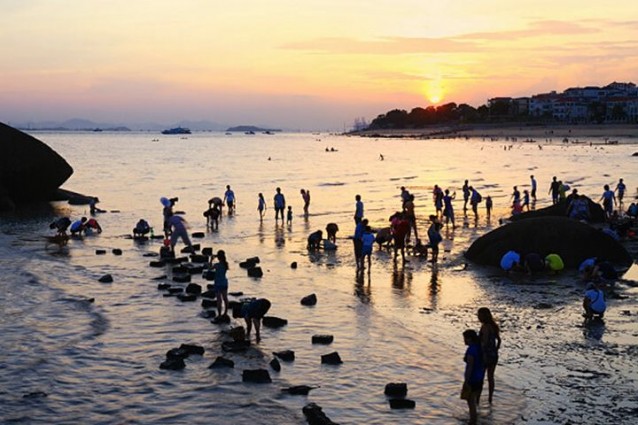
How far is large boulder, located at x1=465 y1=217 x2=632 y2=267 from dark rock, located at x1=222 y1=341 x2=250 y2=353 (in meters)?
12.0

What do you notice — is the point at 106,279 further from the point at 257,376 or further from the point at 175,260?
the point at 257,376

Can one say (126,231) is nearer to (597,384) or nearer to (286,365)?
(286,365)

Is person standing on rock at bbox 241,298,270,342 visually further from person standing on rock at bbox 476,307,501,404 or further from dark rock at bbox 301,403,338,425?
person standing on rock at bbox 476,307,501,404

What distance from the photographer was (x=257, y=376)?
14.3 metres

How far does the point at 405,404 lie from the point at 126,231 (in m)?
26.3

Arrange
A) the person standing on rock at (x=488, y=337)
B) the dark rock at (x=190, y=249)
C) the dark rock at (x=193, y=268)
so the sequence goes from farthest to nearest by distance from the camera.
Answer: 1. the dark rock at (x=190, y=249)
2. the dark rock at (x=193, y=268)
3. the person standing on rock at (x=488, y=337)

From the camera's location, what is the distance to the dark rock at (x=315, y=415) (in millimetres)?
11977

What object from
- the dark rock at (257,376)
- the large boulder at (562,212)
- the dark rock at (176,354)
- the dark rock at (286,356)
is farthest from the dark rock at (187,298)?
the large boulder at (562,212)

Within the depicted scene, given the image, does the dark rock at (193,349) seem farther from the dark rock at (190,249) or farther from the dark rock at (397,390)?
the dark rock at (190,249)

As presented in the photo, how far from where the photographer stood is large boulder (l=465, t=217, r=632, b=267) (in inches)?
976

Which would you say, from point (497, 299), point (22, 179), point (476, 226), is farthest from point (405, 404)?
point (22, 179)

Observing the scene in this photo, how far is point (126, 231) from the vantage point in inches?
1446

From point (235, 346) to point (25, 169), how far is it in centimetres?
3673

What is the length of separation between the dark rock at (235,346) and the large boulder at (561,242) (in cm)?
1196
